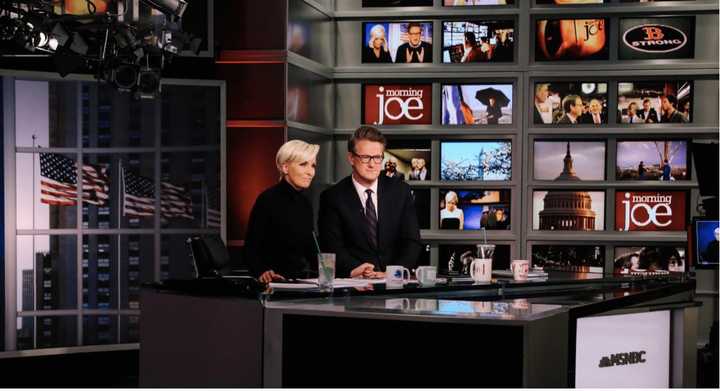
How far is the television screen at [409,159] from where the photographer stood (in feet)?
22.0

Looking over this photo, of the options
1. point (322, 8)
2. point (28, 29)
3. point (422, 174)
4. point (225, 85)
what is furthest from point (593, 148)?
point (28, 29)

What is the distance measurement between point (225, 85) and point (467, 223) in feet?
6.35

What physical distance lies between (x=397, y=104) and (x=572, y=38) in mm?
1280

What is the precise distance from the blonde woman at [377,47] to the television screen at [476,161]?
741 mm

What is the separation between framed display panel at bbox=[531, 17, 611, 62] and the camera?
6496 millimetres

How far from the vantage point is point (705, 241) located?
570 centimetres

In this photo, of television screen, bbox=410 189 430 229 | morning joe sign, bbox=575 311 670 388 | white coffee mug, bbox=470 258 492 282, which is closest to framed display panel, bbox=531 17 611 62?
television screen, bbox=410 189 430 229

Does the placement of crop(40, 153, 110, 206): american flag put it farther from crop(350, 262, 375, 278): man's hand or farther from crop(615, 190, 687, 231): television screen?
crop(615, 190, 687, 231): television screen

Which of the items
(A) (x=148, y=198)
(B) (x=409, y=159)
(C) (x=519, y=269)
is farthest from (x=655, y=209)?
(A) (x=148, y=198)

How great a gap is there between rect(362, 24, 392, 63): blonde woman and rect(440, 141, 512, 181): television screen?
741 mm

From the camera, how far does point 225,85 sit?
6027 mm

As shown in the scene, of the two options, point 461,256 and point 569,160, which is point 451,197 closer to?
point 461,256

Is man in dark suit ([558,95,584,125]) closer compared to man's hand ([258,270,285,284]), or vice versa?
man's hand ([258,270,285,284])

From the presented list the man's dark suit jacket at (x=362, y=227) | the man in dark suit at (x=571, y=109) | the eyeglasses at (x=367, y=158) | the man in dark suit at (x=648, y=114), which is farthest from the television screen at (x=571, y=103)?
the eyeglasses at (x=367, y=158)
